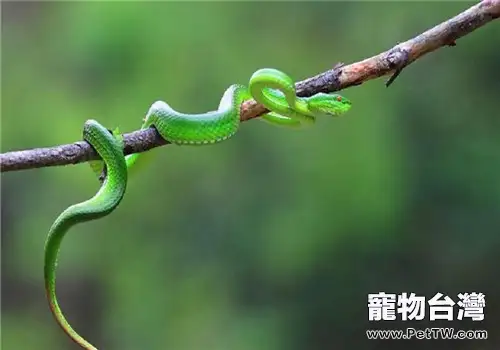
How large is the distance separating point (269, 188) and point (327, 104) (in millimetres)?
3159

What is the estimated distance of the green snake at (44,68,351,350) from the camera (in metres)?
1.20

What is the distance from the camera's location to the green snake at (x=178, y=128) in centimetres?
120

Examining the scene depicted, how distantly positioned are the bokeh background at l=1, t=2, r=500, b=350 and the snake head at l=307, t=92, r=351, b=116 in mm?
2835

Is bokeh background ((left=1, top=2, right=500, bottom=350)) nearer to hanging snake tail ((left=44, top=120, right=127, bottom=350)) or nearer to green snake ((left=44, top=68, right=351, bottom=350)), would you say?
green snake ((left=44, top=68, right=351, bottom=350))

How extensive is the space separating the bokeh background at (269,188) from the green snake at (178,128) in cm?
289

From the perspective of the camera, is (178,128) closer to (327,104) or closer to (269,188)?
(327,104)

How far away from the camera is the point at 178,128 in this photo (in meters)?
1.29

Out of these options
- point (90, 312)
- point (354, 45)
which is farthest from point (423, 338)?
point (90, 312)

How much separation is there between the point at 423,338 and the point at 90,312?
2.00 metres

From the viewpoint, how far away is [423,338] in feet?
13.9

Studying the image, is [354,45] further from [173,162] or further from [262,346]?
[262,346]

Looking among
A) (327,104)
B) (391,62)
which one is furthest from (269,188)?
(391,62)

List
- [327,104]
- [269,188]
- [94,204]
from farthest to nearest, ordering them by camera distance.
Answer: [269,188] → [327,104] → [94,204]

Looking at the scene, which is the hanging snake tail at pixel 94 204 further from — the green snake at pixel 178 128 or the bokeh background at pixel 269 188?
the bokeh background at pixel 269 188
